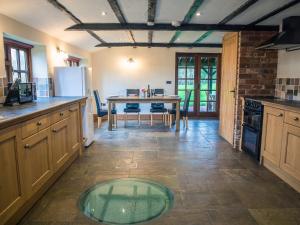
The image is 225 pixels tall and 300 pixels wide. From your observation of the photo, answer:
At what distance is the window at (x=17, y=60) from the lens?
11.0ft

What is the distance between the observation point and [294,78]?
139 inches

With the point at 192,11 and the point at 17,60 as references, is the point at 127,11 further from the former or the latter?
the point at 17,60

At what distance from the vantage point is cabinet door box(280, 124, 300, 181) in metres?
2.60

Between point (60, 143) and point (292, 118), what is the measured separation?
2.74 metres

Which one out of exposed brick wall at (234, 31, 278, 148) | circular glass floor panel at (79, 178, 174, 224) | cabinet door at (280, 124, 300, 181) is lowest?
circular glass floor panel at (79, 178, 174, 224)

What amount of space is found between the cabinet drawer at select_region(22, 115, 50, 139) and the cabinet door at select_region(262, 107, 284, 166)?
2.72 metres

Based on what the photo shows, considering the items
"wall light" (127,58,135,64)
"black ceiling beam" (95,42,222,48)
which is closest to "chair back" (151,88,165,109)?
"wall light" (127,58,135,64)

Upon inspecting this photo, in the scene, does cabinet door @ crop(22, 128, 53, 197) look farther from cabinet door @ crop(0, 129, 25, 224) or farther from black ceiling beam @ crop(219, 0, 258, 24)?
black ceiling beam @ crop(219, 0, 258, 24)

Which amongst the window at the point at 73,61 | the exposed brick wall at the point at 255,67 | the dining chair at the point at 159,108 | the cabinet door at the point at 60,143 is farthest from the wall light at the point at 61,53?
the exposed brick wall at the point at 255,67

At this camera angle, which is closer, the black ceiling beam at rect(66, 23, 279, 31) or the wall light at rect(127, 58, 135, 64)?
the black ceiling beam at rect(66, 23, 279, 31)

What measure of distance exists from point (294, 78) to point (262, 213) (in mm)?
2225

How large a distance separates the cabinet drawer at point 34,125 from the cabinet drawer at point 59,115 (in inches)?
5.7

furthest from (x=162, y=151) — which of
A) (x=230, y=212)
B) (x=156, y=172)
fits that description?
(x=230, y=212)

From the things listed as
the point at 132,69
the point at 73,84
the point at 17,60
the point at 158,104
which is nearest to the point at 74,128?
the point at 73,84
